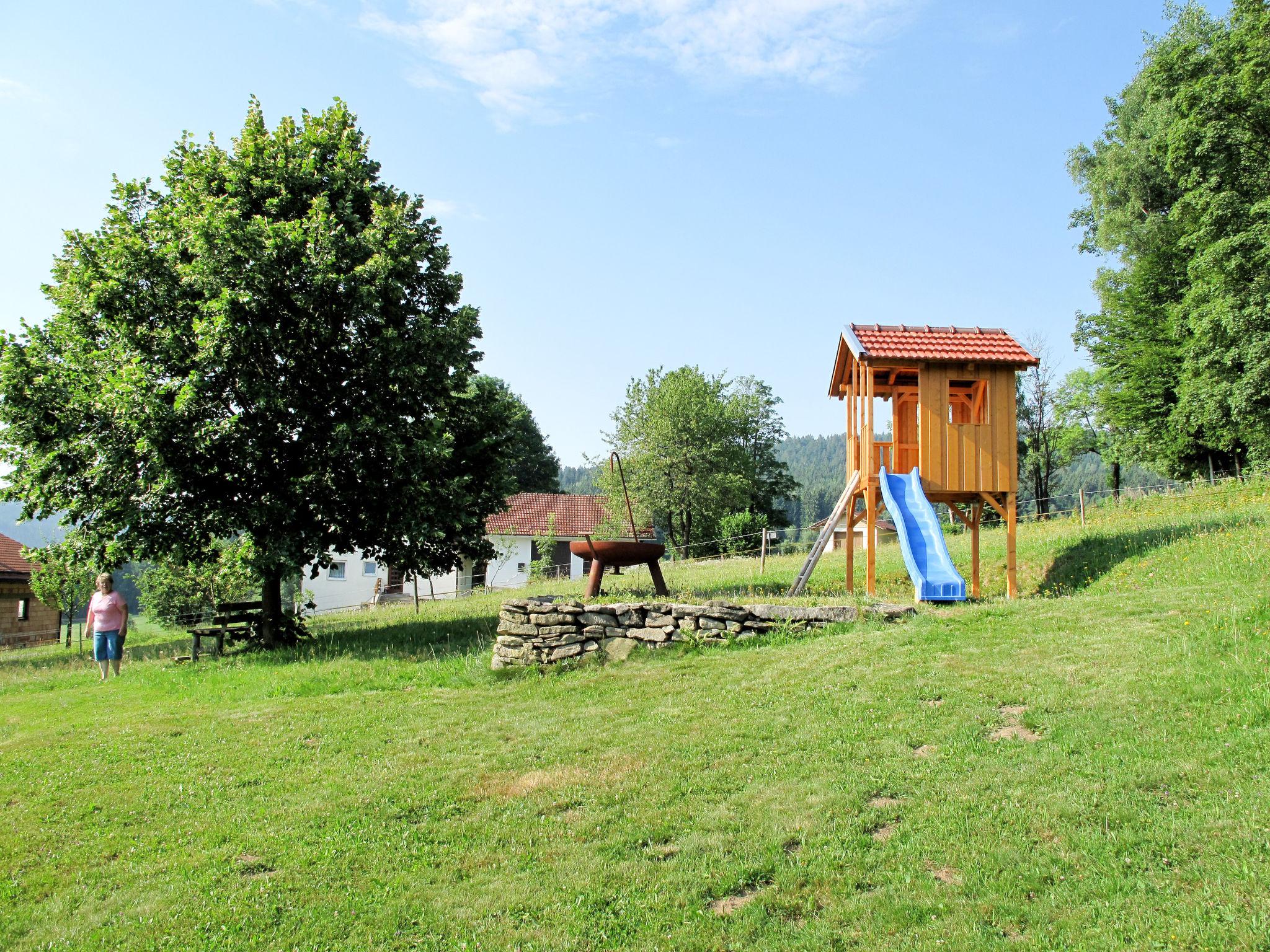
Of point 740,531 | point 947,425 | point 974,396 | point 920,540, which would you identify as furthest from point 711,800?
point 740,531

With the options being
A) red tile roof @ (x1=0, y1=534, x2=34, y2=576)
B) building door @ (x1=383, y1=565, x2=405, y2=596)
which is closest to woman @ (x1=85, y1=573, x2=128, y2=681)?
red tile roof @ (x1=0, y1=534, x2=34, y2=576)

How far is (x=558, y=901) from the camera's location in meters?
4.99

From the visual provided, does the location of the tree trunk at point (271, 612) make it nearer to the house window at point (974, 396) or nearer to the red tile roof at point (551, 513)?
the house window at point (974, 396)

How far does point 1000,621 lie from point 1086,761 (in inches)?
173

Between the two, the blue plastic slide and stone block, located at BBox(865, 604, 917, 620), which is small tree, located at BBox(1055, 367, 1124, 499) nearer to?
the blue plastic slide

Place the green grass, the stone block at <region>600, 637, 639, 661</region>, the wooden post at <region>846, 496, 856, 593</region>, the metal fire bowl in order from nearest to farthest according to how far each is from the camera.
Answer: the green grass
the stone block at <region>600, 637, 639, 661</region>
the metal fire bowl
the wooden post at <region>846, 496, 856, 593</region>

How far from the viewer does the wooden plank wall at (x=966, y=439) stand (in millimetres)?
16188

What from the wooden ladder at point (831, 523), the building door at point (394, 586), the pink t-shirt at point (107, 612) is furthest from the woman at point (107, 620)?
the building door at point (394, 586)

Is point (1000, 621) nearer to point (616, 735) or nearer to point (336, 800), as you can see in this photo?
point (616, 735)

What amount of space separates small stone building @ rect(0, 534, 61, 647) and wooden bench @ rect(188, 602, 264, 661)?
22.1 metres

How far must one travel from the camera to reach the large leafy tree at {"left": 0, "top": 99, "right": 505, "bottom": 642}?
14.6m

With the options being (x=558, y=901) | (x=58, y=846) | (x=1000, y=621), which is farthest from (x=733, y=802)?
(x=1000, y=621)

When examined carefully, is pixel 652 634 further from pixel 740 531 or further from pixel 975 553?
pixel 740 531

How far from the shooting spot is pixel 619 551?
44.5 ft
